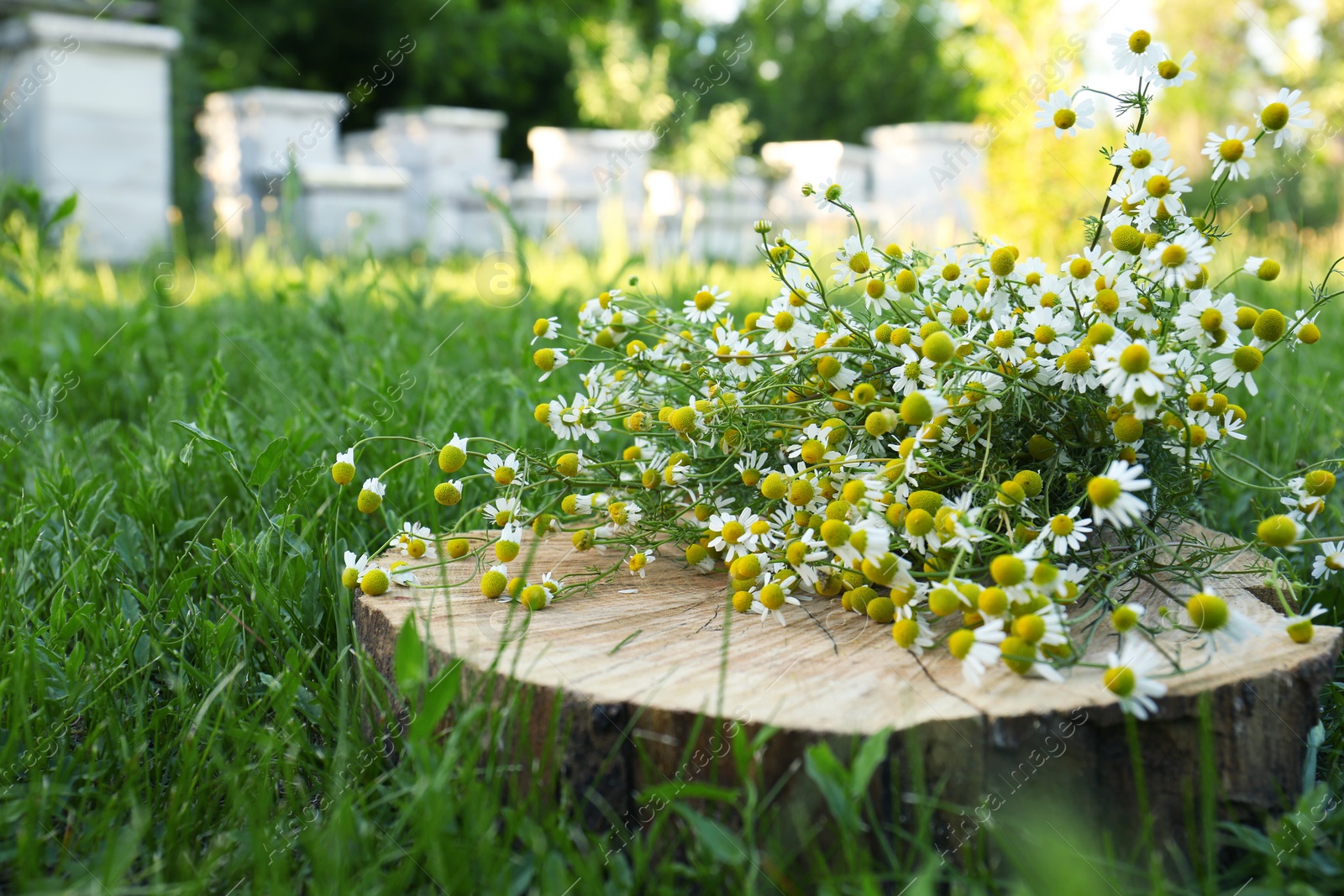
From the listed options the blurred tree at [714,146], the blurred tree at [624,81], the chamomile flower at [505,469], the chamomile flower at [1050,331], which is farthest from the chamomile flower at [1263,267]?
the blurred tree at [624,81]

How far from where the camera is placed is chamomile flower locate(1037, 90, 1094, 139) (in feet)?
4.61

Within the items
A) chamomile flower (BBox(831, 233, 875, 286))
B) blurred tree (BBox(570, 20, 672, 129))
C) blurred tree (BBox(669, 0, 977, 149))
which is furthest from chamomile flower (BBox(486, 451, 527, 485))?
blurred tree (BBox(669, 0, 977, 149))

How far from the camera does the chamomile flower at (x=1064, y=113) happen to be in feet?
4.61

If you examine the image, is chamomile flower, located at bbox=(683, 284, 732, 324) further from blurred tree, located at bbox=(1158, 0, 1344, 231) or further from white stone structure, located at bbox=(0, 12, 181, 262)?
blurred tree, located at bbox=(1158, 0, 1344, 231)

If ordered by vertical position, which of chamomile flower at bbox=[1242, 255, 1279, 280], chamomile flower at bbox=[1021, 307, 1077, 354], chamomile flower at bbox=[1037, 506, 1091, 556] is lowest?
chamomile flower at bbox=[1037, 506, 1091, 556]

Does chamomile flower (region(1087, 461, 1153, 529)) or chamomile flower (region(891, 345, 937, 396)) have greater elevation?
chamomile flower (region(891, 345, 937, 396))

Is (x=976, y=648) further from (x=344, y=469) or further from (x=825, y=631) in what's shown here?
(x=344, y=469)

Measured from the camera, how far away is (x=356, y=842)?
1.12m

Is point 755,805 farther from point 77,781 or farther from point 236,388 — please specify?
point 236,388

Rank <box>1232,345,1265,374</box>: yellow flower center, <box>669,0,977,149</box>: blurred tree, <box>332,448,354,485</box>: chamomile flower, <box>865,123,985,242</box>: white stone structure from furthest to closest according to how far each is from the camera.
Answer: <box>669,0,977,149</box>: blurred tree < <box>865,123,985,242</box>: white stone structure < <box>332,448,354,485</box>: chamomile flower < <box>1232,345,1265,374</box>: yellow flower center

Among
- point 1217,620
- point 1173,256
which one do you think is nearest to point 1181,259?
point 1173,256

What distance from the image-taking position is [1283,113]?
4.33 feet

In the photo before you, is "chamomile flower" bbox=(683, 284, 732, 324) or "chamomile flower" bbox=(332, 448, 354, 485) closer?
"chamomile flower" bbox=(332, 448, 354, 485)

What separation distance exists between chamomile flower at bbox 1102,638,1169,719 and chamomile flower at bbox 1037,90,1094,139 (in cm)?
68
